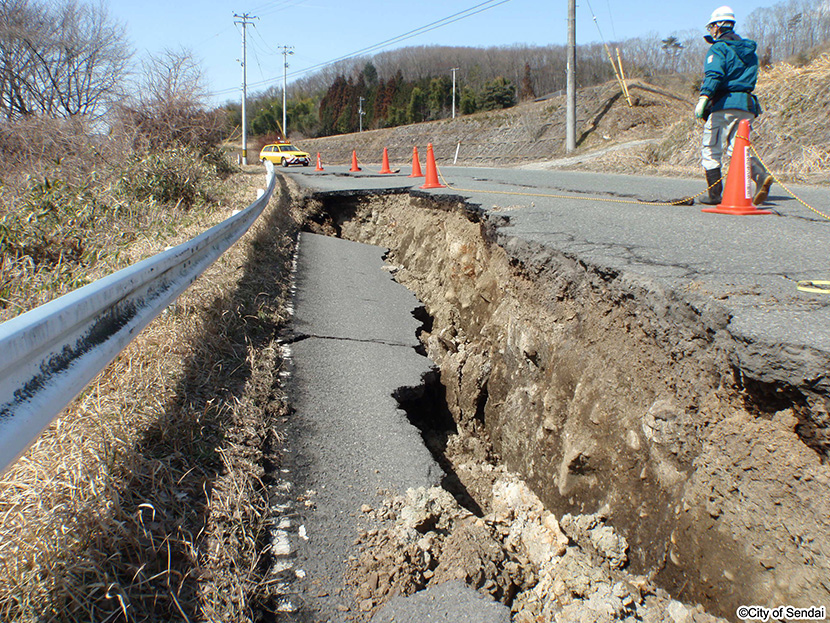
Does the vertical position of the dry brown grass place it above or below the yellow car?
below

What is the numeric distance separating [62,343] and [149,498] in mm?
682

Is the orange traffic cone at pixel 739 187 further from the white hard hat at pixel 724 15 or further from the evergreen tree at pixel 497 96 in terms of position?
the evergreen tree at pixel 497 96

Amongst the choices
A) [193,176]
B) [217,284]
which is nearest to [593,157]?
[193,176]

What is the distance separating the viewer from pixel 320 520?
93.9 inches

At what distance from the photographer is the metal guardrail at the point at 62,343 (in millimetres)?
1450

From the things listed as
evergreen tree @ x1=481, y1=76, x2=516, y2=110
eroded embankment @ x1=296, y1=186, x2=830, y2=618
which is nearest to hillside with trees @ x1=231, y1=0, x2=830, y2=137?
evergreen tree @ x1=481, y1=76, x2=516, y2=110

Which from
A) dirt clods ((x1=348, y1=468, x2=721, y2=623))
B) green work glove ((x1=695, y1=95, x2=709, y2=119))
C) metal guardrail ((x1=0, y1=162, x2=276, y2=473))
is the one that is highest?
green work glove ((x1=695, y1=95, x2=709, y2=119))

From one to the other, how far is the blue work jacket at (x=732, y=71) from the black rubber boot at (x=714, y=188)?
2.27 feet

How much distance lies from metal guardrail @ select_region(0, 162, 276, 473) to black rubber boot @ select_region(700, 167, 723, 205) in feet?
19.1

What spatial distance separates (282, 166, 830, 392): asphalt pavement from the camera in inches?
85.0

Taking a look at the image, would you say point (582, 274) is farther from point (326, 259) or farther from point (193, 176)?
point (193, 176)

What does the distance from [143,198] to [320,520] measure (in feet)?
24.3

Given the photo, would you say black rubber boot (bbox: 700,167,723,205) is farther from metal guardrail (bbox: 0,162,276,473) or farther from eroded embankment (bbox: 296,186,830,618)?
metal guardrail (bbox: 0,162,276,473)

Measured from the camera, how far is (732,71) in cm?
619
